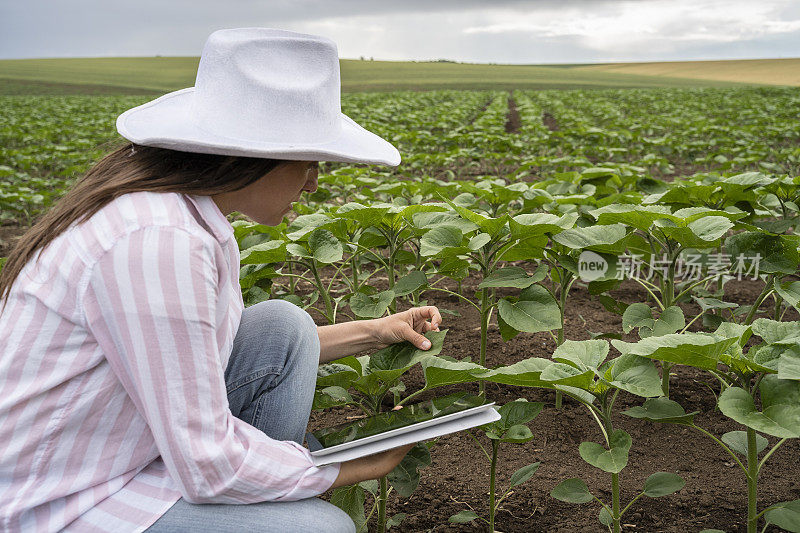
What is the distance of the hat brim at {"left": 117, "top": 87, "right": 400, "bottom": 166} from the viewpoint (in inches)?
51.6

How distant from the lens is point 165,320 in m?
1.19

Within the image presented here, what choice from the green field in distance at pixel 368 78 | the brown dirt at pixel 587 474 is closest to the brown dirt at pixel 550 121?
the brown dirt at pixel 587 474

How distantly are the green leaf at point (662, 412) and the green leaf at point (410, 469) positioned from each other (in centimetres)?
53

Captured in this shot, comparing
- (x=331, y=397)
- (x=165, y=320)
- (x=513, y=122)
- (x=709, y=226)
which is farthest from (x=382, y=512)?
(x=513, y=122)

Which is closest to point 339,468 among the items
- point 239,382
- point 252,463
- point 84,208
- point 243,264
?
point 252,463

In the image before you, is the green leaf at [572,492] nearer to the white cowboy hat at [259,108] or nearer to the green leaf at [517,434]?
the green leaf at [517,434]

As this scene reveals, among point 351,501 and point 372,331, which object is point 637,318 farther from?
point 351,501

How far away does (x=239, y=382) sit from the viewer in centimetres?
174

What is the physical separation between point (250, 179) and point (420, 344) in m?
0.66

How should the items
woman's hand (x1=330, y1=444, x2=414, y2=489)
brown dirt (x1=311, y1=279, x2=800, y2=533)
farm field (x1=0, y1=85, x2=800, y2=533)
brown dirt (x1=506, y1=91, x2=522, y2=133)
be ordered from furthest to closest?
brown dirt (x1=506, y1=91, x2=522, y2=133) < brown dirt (x1=311, y1=279, x2=800, y2=533) < farm field (x1=0, y1=85, x2=800, y2=533) < woman's hand (x1=330, y1=444, x2=414, y2=489)

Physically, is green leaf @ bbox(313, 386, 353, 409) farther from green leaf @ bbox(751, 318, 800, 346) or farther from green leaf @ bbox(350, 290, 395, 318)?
green leaf @ bbox(751, 318, 800, 346)

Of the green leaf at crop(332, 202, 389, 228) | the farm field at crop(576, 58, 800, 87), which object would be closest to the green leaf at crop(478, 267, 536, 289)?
the green leaf at crop(332, 202, 389, 228)

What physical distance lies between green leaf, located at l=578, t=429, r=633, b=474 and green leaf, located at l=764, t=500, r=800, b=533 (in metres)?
0.38

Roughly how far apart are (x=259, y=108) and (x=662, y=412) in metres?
1.18
